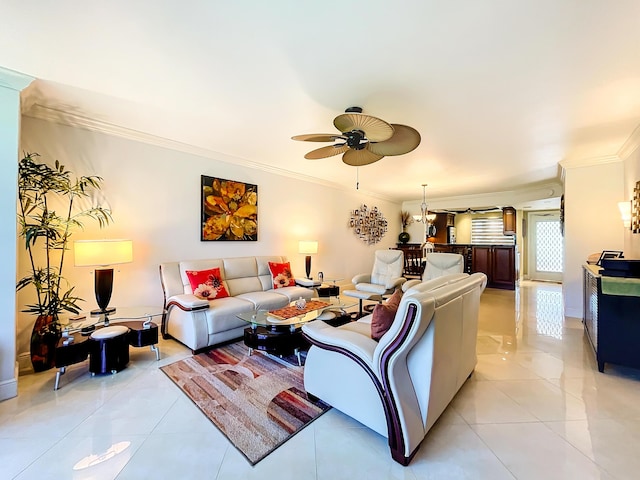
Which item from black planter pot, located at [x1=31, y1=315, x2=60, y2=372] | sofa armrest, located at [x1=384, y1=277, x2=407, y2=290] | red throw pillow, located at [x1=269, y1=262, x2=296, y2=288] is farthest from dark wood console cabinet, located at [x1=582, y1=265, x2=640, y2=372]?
black planter pot, located at [x1=31, y1=315, x2=60, y2=372]

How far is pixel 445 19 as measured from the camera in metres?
1.57

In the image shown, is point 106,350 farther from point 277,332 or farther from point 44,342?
point 277,332

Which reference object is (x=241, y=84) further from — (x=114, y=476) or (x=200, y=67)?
(x=114, y=476)

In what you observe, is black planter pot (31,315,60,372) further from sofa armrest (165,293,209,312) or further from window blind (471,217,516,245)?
window blind (471,217,516,245)

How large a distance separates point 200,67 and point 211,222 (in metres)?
2.34

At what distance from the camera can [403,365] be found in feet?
5.08

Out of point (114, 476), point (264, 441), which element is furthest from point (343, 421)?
point (114, 476)

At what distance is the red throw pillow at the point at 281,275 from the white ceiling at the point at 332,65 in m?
1.89

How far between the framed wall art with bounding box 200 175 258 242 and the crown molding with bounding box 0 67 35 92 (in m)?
1.91

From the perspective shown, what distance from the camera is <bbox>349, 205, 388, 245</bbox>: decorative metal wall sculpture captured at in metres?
6.71

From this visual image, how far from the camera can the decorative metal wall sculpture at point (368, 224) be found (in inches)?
264

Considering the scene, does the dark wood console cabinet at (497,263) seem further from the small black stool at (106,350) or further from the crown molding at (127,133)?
the small black stool at (106,350)

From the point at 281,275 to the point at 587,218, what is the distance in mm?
4798

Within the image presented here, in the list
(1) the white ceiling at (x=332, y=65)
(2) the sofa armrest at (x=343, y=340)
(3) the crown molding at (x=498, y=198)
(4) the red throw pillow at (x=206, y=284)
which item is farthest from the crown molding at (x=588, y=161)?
(4) the red throw pillow at (x=206, y=284)
